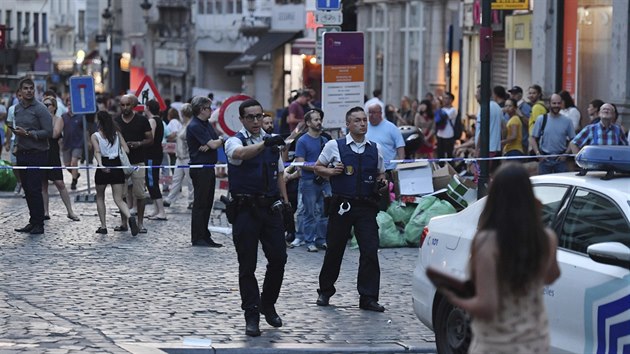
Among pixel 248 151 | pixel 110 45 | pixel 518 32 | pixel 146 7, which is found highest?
pixel 146 7

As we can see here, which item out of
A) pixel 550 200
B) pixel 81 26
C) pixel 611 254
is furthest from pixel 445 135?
pixel 81 26

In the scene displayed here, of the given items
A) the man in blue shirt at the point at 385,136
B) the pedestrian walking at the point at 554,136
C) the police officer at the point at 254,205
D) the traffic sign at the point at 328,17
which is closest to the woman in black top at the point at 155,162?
the traffic sign at the point at 328,17

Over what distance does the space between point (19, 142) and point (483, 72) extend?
6.03 metres

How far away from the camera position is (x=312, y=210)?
54.5 feet

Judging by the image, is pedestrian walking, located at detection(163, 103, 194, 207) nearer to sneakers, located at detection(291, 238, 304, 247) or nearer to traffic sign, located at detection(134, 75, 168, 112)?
traffic sign, located at detection(134, 75, 168, 112)

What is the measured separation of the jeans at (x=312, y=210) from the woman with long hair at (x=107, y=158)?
2.33 meters

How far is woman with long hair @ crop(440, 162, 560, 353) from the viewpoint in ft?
20.6

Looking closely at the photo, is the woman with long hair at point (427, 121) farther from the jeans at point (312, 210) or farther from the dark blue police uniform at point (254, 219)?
the dark blue police uniform at point (254, 219)

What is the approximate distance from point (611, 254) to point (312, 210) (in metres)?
8.85

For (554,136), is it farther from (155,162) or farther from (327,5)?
(155,162)

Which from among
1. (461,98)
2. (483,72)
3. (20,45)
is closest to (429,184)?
(483,72)

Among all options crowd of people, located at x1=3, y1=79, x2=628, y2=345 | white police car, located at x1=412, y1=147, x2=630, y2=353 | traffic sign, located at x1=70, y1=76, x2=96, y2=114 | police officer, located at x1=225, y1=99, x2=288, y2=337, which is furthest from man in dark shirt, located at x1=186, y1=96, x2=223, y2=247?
white police car, located at x1=412, y1=147, x2=630, y2=353

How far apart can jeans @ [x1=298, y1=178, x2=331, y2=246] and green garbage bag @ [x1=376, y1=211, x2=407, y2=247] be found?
67 centimetres

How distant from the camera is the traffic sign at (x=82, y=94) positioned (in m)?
23.1
